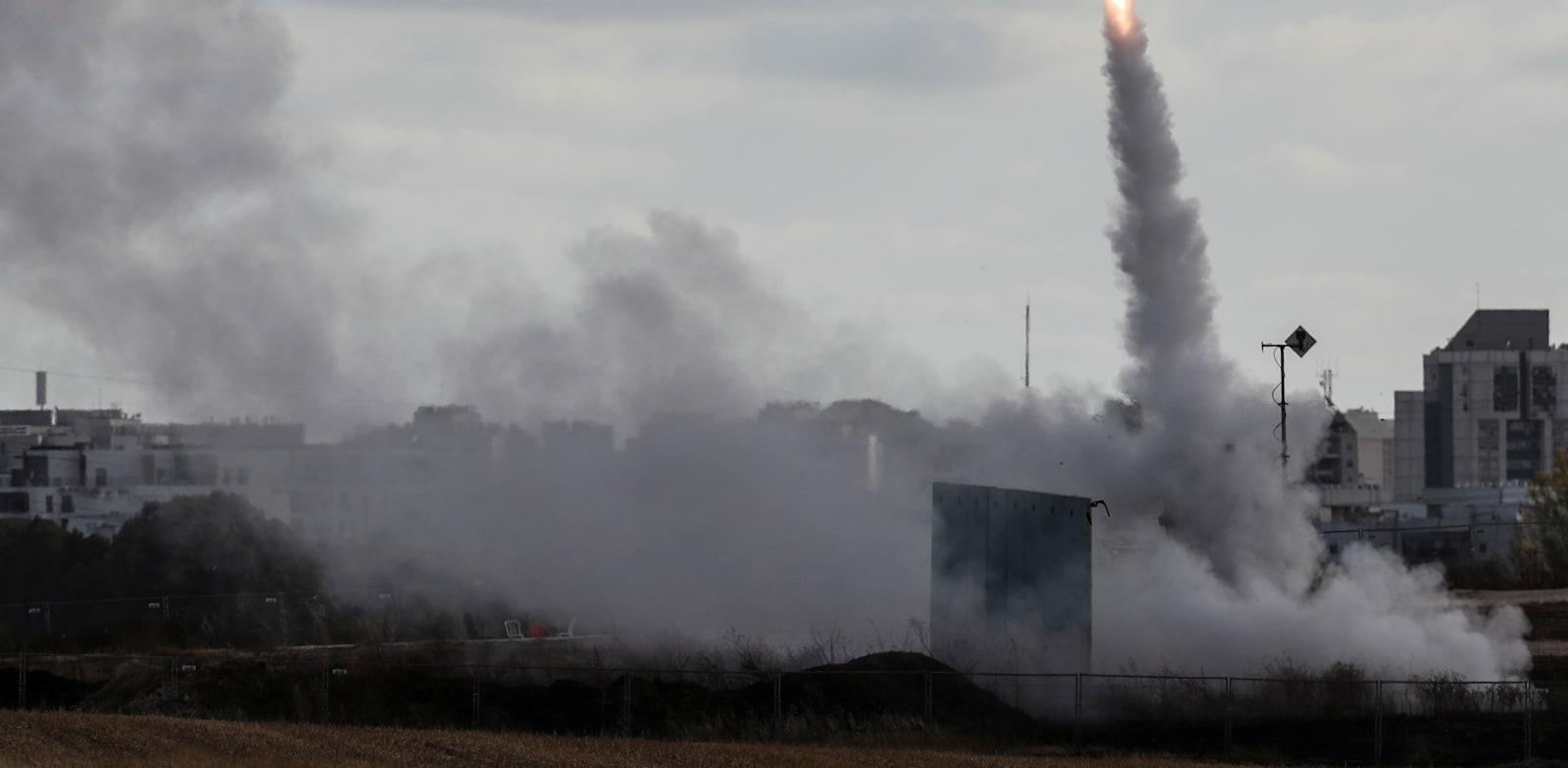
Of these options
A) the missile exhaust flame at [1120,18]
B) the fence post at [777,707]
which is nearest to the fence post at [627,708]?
the fence post at [777,707]

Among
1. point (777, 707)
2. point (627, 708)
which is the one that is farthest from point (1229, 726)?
point (627, 708)

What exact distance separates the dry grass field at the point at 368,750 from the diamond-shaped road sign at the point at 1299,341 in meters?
25.9

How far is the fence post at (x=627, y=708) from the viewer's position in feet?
132

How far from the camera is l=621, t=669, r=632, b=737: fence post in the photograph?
4009 centimetres

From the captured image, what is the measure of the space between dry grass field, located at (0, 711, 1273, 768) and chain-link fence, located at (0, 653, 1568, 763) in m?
2.36

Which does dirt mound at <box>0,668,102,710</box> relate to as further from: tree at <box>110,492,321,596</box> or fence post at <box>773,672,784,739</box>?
tree at <box>110,492,321,596</box>

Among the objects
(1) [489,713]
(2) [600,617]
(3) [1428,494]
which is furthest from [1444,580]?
(3) [1428,494]

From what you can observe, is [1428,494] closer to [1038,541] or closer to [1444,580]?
[1444,580]

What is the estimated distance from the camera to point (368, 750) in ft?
117

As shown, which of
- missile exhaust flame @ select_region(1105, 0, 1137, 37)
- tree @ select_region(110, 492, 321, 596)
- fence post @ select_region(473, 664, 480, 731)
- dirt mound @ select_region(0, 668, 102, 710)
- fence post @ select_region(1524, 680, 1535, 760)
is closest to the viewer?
fence post @ select_region(1524, 680, 1535, 760)

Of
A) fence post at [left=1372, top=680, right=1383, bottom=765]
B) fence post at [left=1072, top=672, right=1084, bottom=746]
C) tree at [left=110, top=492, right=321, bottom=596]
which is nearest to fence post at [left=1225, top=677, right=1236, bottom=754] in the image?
fence post at [left=1372, top=680, right=1383, bottom=765]

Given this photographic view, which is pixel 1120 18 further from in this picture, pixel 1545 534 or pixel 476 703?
pixel 1545 534

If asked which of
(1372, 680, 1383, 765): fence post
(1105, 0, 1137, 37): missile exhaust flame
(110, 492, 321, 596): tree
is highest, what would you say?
(1105, 0, 1137, 37): missile exhaust flame

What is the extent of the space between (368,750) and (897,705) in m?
11.3
